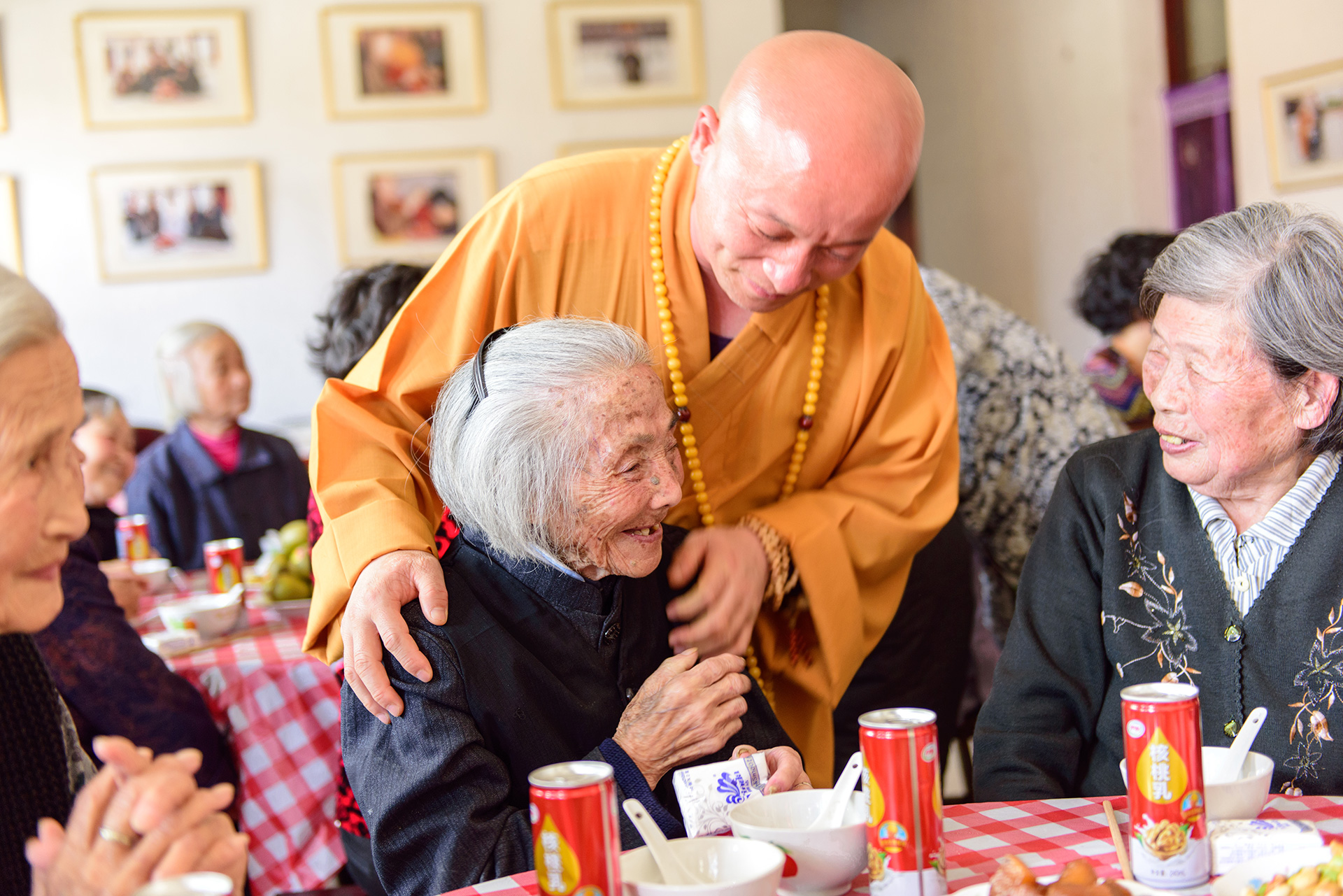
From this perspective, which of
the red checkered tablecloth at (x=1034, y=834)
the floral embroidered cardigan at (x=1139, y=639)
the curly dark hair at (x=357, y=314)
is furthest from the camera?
the curly dark hair at (x=357, y=314)

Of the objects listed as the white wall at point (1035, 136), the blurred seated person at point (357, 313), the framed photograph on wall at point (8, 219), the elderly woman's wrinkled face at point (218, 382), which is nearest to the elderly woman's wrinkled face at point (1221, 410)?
the blurred seated person at point (357, 313)

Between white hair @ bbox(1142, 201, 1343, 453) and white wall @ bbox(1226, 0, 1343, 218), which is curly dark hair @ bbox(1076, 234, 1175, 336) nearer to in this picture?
white hair @ bbox(1142, 201, 1343, 453)

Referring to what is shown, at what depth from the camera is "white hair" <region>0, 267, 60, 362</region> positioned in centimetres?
95

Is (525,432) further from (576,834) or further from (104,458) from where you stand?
(104,458)

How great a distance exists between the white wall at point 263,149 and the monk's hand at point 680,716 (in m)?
4.30

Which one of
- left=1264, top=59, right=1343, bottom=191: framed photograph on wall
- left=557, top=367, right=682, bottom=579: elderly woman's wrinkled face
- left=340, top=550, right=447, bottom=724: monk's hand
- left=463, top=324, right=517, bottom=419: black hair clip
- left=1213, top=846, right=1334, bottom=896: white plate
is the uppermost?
left=1264, top=59, right=1343, bottom=191: framed photograph on wall

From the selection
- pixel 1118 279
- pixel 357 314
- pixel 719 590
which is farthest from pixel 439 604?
pixel 1118 279

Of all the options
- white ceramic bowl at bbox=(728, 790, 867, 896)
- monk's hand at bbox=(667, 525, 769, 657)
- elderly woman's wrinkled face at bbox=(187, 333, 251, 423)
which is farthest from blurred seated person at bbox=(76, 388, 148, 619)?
white ceramic bowl at bbox=(728, 790, 867, 896)

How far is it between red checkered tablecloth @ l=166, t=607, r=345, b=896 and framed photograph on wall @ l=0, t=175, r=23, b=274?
3506 millimetres

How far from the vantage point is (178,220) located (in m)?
5.33

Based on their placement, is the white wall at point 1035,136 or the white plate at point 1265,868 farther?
the white wall at point 1035,136

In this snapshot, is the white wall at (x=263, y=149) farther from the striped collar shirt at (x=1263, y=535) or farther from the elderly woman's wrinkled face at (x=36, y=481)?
the elderly woman's wrinkled face at (x=36, y=481)

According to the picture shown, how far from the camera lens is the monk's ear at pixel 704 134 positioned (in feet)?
5.36

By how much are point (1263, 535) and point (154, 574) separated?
2.61 metres
